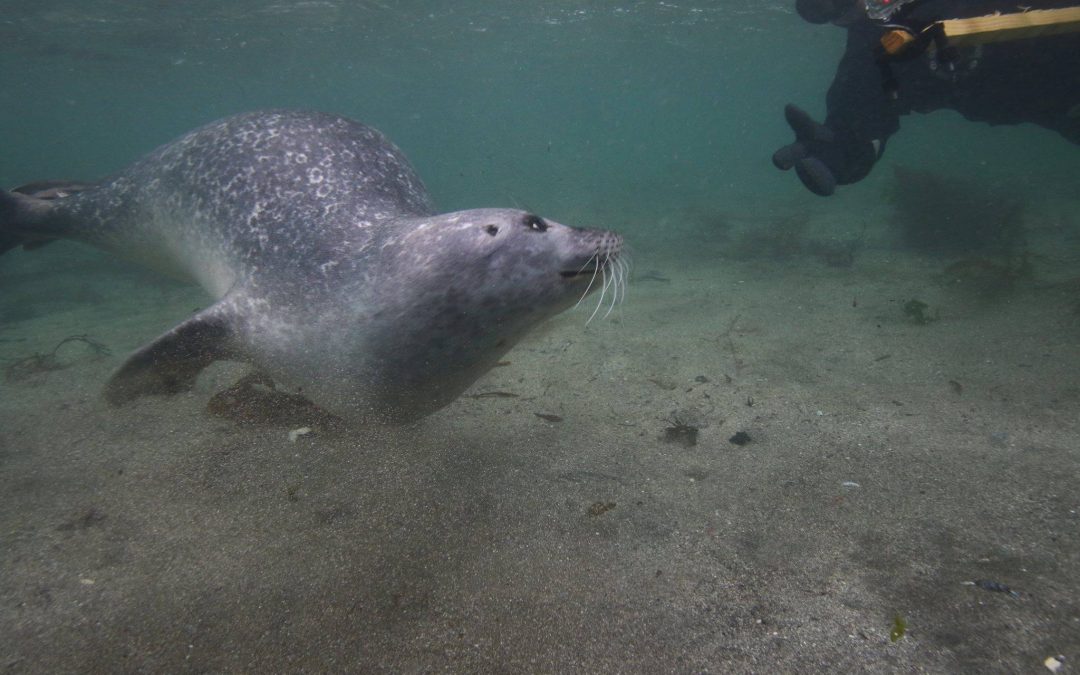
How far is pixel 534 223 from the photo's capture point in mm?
2727

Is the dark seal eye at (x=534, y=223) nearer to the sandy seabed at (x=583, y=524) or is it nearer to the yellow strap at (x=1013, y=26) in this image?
the sandy seabed at (x=583, y=524)

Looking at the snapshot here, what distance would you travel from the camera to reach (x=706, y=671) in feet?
5.90

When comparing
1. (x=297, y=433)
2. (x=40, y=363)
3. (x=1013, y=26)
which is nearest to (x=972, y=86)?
(x=1013, y=26)

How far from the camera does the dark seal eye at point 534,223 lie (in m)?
2.71

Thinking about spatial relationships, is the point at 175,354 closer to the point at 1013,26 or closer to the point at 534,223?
the point at 534,223

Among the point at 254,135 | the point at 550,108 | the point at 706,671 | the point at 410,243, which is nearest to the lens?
the point at 706,671

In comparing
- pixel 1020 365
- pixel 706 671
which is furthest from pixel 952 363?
pixel 706 671

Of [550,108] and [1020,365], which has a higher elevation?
[1020,365]

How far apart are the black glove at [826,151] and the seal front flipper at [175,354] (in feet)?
20.4

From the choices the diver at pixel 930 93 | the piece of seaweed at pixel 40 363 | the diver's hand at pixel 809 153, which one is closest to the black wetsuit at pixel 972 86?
the diver at pixel 930 93

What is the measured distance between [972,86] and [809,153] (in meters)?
2.41

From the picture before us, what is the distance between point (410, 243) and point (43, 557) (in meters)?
2.20

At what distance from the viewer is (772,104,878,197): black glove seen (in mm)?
6512

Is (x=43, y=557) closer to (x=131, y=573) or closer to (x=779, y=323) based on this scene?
(x=131, y=573)
